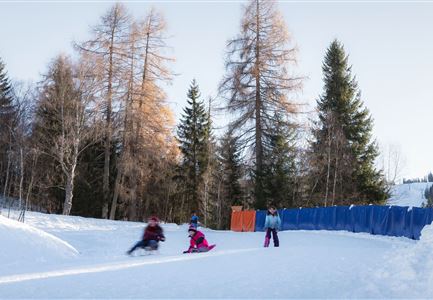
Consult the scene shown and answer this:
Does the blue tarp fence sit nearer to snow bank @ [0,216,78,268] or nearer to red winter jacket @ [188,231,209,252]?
red winter jacket @ [188,231,209,252]

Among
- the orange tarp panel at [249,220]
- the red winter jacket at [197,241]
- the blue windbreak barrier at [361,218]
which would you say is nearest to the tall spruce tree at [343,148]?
the orange tarp panel at [249,220]

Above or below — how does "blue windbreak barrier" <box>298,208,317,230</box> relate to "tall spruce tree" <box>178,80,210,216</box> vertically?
A: below

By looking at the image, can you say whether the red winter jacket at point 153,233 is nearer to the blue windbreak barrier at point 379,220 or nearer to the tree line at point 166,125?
the blue windbreak barrier at point 379,220

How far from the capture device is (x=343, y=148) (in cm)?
4053

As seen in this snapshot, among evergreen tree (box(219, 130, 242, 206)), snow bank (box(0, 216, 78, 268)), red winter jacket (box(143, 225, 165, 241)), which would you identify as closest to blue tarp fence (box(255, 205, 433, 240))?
red winter jacket (box(143, 225, 165, 241))

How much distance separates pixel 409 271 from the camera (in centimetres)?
945

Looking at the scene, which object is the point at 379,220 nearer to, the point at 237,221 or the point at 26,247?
the point at 26,247

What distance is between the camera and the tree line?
37500 millimetres

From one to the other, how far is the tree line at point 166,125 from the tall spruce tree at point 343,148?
88 millimetres

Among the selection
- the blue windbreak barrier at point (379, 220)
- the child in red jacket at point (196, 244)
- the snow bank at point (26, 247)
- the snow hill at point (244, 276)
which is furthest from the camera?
the blue windbreak barrier at point (379, 220)

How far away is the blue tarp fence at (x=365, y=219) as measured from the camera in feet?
67.9

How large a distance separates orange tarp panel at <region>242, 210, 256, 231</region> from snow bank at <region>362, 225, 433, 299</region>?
25.3 meters

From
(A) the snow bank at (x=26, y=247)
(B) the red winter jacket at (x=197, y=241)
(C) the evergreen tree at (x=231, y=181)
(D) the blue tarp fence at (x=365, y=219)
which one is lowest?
(A) the snow bank at (x=26, y=247)

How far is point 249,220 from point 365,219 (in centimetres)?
1305
